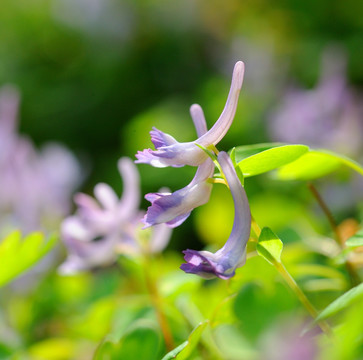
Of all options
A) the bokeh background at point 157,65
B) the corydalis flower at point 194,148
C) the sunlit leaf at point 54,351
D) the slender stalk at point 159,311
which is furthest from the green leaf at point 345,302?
the bokeh background at point 157,65

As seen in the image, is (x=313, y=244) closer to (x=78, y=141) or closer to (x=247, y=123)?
(x=247, y=123)

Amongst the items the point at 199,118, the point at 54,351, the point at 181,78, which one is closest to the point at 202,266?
the point at 199,118

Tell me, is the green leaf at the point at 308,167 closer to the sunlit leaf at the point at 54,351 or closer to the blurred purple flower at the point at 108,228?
the blurred purple flower at the point at 108,228

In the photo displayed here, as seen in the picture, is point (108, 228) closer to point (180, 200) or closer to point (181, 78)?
point (180, 200)

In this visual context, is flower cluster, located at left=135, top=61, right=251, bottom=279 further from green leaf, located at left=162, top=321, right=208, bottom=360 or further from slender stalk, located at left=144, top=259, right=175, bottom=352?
slender stalk, located at left=144, top=259, right=175, bottom=352

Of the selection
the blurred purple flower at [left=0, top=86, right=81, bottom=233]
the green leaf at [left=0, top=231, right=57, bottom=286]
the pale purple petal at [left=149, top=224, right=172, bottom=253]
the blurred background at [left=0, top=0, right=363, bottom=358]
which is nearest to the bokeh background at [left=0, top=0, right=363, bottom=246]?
the blurred background at [left=0, top=0, right=363, bottom=358]

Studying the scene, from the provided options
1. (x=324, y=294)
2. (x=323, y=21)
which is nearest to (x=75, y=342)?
(x=324, y=294)
